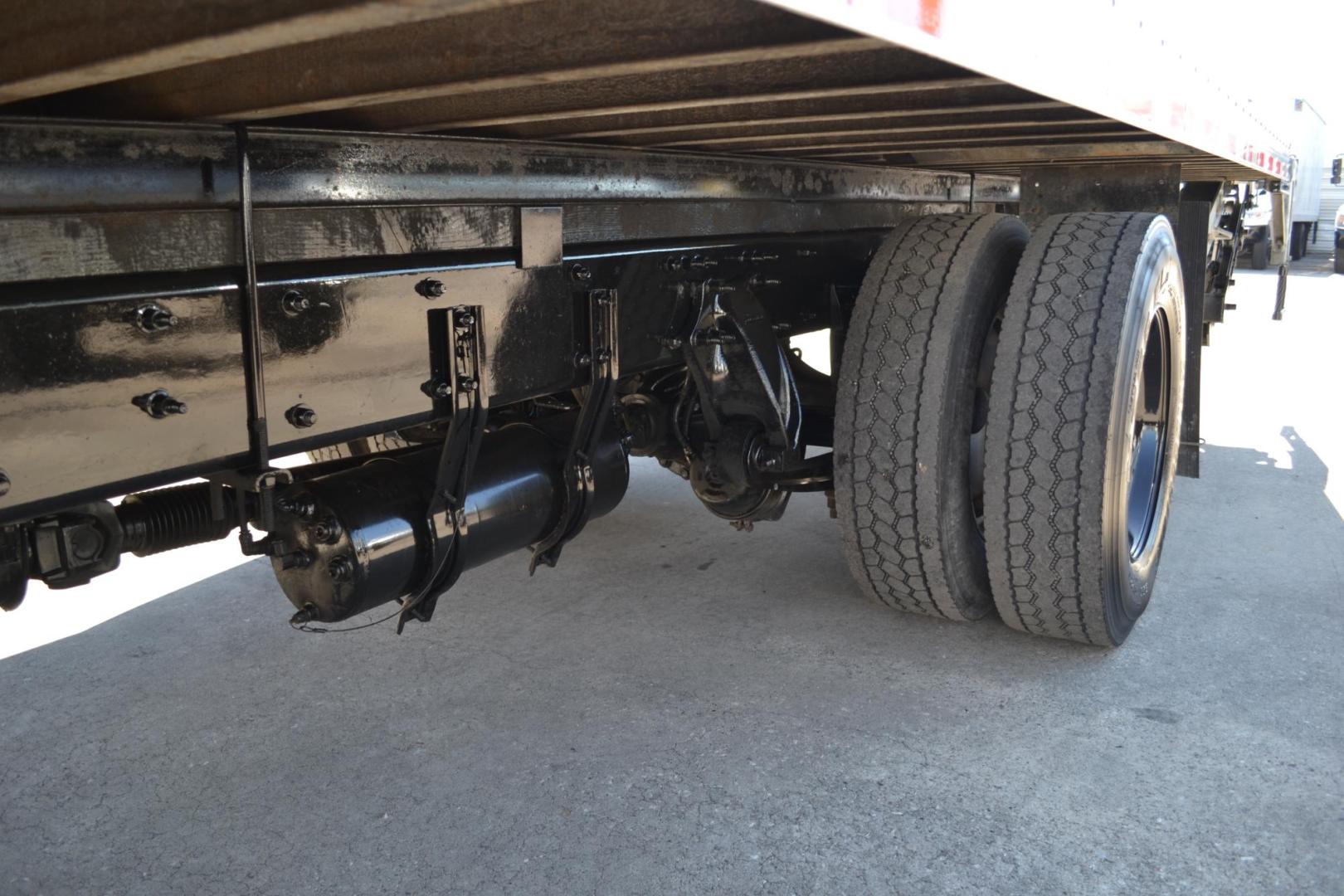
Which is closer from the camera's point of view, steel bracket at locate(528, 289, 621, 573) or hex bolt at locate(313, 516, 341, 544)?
hex bolt at locate(313, 516, 341, 544)

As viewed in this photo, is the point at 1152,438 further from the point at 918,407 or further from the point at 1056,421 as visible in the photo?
Result: the point at 918,407

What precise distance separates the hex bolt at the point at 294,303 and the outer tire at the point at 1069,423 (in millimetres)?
1748

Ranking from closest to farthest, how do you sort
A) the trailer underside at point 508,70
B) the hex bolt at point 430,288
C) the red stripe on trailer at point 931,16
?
the trailer underside at point 508,70 → the red stripe on trailer at point 931,16 → the hex bolt at point 430,288

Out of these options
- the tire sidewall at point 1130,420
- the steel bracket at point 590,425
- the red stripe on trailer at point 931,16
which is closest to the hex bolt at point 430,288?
the steel bracket at point 590,425

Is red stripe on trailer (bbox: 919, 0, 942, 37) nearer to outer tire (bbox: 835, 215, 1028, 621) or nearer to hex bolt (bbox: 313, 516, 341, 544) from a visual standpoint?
hex bolt (bbox: 313, 516, 341, 544)

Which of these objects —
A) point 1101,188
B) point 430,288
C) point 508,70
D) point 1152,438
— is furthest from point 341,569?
point 1101,188

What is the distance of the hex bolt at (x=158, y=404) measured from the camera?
62.1 inches

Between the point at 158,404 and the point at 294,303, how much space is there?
278 millimetres

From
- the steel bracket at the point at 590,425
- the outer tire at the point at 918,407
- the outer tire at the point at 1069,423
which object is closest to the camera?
the steel bracket at the point at 590,425

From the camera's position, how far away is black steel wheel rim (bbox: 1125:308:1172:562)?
3.57 m

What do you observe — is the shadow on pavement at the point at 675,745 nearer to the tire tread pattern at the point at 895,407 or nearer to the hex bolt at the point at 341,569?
the tire tread pattern at the point at 895,407

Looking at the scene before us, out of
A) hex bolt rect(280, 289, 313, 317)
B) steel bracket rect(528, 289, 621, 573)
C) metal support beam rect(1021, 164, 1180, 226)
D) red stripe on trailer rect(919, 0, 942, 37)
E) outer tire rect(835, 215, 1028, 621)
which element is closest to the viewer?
red stripe on trailer rect(919, 0, 942, 37)

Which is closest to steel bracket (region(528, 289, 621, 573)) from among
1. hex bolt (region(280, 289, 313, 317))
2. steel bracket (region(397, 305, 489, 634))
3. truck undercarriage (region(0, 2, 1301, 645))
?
truck undercarriage (region(0, 2, 1301, 645))

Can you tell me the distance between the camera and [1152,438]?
12.3 feet
